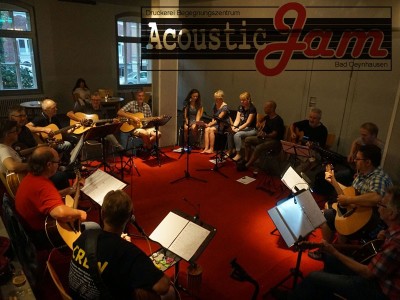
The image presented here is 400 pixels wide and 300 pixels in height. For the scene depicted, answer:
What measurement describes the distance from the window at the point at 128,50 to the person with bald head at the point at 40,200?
7980 mm

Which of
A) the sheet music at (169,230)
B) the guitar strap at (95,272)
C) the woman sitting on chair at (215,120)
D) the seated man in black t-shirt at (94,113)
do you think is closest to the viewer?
the guitar strap at (95,272)

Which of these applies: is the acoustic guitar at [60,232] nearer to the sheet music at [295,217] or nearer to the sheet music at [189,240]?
the sheet music at [189,240]

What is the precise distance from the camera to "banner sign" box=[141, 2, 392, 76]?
5385 millimetres

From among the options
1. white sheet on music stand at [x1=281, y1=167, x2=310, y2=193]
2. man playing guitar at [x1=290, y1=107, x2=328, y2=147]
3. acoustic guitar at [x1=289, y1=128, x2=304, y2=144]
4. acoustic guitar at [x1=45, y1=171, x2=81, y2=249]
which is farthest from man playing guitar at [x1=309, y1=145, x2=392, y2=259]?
acoustic guitar at [x1=45, y1=171, x2=81, y2=249]

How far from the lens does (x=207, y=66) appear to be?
8523mm

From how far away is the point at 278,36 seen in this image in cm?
652

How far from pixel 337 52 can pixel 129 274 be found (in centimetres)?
558

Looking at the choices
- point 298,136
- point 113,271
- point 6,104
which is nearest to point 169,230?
point 113,271

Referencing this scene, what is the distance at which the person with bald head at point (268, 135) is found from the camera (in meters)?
5.13

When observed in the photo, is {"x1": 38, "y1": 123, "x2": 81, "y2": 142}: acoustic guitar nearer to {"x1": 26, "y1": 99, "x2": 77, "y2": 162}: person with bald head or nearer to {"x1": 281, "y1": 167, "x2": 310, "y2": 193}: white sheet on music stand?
{"x1": 26, "y1": 99, "x2": 77, "y2": 162}: person with bald head

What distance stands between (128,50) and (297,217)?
952 centimetres

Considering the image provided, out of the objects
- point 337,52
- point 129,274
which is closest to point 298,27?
point 337,52

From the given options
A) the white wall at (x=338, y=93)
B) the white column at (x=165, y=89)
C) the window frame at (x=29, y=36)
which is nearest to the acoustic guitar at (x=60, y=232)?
the white column at (x=165, y=89)

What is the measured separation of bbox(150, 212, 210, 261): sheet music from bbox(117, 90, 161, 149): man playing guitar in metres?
3.47
